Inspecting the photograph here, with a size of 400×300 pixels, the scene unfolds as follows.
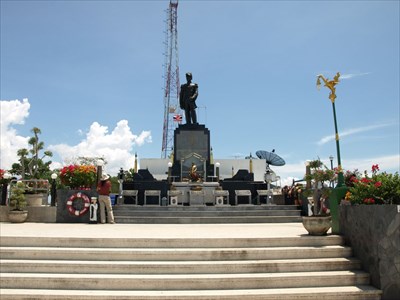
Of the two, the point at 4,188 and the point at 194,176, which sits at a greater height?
the point at 194,176

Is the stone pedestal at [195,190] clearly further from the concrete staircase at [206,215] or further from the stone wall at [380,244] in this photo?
the stone wall at [380,244]

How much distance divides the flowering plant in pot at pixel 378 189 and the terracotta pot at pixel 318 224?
2.47 feet

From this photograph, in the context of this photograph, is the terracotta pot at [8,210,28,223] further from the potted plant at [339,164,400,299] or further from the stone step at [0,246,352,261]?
the potted plant at [339,164,400,299]

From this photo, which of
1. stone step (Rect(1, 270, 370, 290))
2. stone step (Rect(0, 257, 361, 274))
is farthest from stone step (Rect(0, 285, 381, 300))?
stone step (Rect(0, 257, 361, 274))

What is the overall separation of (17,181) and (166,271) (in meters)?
10.2

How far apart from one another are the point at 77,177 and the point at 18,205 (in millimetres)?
2313

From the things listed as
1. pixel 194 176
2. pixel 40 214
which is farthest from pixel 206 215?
pixel 40 214

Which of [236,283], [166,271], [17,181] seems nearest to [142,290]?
[166,271]

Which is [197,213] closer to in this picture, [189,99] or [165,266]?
[165,266]

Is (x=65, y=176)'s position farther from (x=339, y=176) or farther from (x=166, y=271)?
(x=339, y=176)

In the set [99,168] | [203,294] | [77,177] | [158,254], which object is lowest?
[203,294]

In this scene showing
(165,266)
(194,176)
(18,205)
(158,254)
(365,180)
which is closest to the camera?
(165,266)

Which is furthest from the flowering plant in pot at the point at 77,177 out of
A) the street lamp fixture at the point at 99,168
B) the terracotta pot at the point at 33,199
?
the terracotta pot at the point at 33,199

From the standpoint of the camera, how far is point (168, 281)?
610 centimetres
